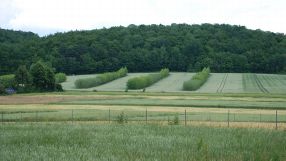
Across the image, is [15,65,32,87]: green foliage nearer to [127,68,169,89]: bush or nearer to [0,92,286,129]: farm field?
[127,68,169,89]: bush

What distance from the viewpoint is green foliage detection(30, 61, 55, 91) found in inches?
4163

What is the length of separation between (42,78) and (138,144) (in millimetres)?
83492

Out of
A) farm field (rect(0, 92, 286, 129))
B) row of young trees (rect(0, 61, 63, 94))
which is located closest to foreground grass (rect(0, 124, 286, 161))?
farm field (rect(0, 92, 286, 129))

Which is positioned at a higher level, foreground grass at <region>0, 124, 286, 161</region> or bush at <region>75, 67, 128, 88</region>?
foreground grass at <region>0, 124, 286, 161</region>

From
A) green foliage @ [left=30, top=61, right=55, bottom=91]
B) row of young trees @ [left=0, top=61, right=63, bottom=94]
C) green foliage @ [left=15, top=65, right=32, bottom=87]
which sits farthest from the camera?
green foliage @ [left=15, top=65, right=32, bottom=87]

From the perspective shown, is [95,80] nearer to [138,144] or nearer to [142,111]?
[142,111]

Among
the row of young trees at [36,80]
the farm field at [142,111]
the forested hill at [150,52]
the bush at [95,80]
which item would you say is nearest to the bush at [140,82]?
the bush at [95,80]

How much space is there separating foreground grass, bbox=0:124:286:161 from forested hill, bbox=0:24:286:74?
12637cm

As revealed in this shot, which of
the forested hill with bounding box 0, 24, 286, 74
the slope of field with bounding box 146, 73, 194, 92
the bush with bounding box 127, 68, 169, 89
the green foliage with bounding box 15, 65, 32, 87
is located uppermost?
the forested hill with bounding box 0, 24, 286, 74

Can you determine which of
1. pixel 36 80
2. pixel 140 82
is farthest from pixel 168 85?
pixel 36 80

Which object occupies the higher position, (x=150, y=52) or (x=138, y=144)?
(x=150, y=52)

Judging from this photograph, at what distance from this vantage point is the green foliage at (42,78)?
105750 mm

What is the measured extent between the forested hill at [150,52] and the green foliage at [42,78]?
47988mm

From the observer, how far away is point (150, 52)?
177 m
